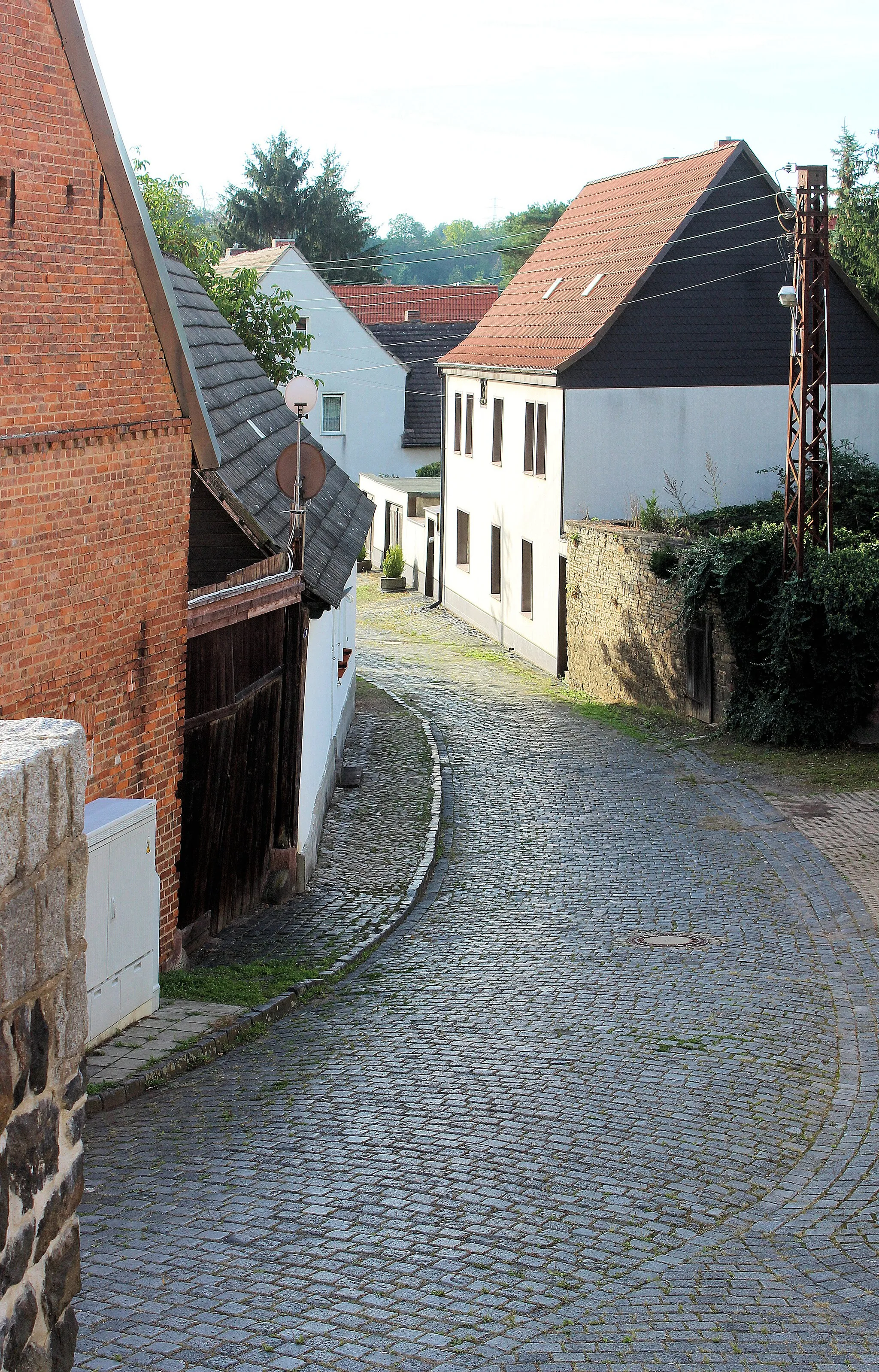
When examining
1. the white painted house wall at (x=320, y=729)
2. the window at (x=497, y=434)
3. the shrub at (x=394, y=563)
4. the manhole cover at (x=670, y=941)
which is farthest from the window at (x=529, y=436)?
the manhole cover at (x=670, y=941)

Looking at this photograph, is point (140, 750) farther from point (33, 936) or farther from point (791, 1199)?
point (33, 936)

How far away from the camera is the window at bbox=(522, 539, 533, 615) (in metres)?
30.3

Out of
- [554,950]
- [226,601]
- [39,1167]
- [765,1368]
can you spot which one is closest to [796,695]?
[554,950]

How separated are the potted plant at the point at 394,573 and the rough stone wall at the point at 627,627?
15.8m

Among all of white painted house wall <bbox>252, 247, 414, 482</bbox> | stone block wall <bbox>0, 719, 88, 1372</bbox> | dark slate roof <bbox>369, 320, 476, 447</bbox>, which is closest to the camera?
stone block wall <bbox>0, 719, 88, 1372</bbox>

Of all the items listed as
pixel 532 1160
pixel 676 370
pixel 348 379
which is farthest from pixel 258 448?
pixel 348 379

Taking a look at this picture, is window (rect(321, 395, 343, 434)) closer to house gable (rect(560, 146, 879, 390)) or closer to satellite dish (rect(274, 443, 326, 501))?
house gable (rect(560, 146, 879, 390))

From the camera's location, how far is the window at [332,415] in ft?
158

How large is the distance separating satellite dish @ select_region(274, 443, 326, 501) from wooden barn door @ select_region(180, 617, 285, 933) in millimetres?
1252

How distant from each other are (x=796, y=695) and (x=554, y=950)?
8944 mm

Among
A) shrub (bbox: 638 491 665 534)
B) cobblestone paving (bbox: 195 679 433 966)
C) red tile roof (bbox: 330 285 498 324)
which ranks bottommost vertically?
cobblestone paving (bbox: 195 679 433 966)

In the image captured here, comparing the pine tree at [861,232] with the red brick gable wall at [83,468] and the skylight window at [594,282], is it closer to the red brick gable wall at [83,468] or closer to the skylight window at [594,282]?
the skylight window at [594,282]

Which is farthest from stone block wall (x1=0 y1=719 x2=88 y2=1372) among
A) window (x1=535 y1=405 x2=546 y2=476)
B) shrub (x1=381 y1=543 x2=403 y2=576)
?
shrub (x1=381 y1=543 x2=403 y2=576)

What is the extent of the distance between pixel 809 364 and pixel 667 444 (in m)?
7.84
